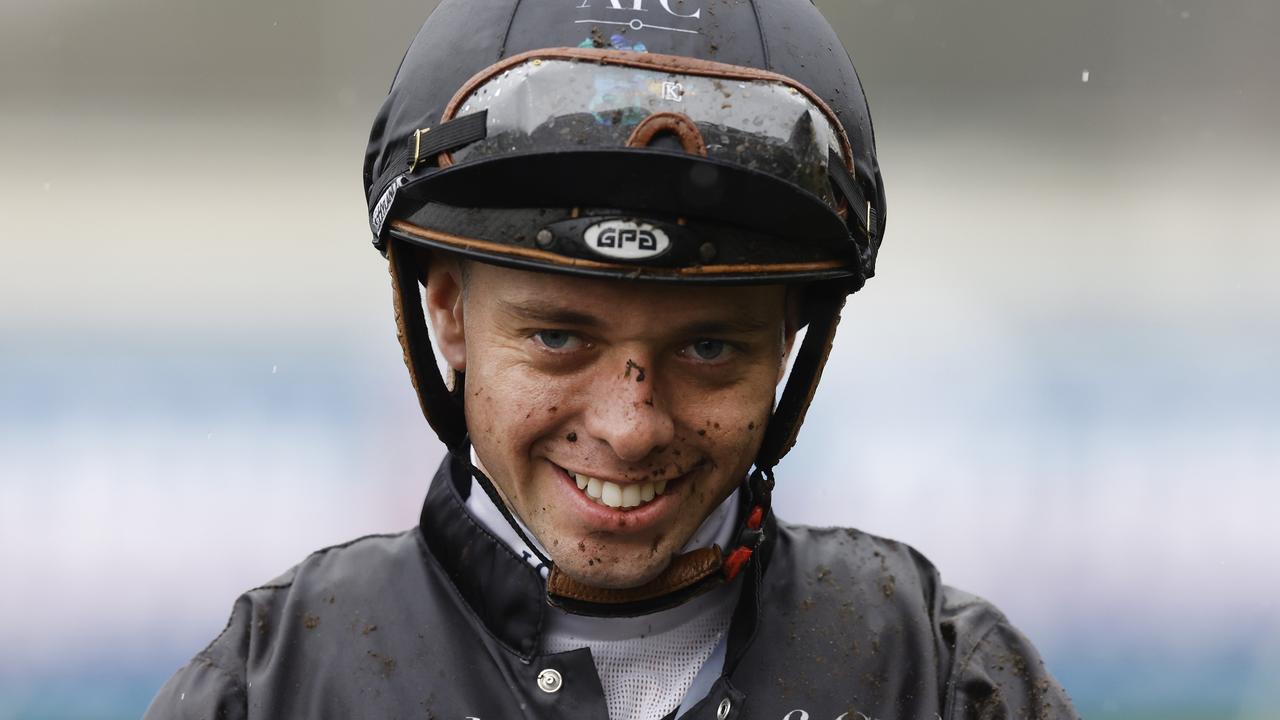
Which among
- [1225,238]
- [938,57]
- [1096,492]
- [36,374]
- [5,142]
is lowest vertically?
[1096,492]

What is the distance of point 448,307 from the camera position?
2016 mm

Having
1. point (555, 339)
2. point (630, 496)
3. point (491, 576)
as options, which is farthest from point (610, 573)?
point (555, 339)

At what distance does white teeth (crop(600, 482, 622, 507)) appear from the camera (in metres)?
1.77

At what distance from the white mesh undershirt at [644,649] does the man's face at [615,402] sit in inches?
6.3

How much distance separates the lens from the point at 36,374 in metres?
3.91

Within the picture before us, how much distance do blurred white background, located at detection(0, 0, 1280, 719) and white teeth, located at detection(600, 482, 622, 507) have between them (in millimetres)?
2191

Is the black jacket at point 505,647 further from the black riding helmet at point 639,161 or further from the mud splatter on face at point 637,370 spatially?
the mud splatter on face at point 637,370

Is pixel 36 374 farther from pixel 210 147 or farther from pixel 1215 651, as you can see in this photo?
pixel 1215 651

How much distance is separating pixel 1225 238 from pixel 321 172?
3.20m

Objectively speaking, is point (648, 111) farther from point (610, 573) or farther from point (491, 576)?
point (491, 576)

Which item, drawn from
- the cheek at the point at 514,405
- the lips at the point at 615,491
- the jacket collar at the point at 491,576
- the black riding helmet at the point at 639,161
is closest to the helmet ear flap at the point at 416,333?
the black riding helmet at the point at 639,161

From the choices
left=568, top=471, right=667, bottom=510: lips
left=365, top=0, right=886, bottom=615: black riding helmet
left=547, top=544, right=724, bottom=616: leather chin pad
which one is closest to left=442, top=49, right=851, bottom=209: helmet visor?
left=365, top=0, right=886, bottom=615: black riding helmet

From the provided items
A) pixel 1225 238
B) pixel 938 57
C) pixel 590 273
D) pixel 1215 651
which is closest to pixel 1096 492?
pixel 1215 651

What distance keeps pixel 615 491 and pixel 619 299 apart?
0.29 metres
